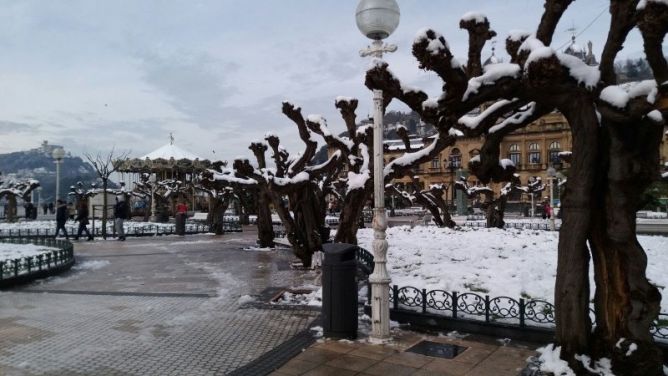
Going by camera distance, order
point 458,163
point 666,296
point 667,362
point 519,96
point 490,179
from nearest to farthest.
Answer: point 519,96 < point 667,362 < point 490,179 < point 666,296 < point 458,163

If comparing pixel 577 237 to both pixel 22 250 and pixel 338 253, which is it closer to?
pixel 338 253

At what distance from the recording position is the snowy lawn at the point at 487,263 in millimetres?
9078

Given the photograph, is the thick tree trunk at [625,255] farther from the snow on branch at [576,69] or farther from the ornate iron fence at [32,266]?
the ornate iron fence at [32,266]

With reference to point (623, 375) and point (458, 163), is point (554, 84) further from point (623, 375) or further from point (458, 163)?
point (458, 163)

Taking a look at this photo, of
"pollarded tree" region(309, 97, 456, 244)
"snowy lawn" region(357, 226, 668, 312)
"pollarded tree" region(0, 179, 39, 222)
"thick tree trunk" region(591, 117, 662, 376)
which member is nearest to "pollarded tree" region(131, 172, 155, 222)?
"pollarded tree" region(0, 179, 39, 222)

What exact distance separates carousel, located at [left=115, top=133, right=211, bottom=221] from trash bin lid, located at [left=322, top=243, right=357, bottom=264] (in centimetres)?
3432

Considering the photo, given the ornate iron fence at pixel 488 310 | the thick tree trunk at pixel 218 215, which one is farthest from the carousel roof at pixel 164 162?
the ornate iron fence at pixel 488 310

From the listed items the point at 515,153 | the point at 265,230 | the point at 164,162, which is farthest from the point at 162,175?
the point at 515,153

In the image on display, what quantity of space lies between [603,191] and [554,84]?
1.19 metres

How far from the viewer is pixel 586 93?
4.55m

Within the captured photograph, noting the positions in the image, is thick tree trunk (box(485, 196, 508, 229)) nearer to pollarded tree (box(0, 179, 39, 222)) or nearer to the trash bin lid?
the trash bin lid

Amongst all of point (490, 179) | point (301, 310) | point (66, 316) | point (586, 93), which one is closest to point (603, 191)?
point (586, 93)

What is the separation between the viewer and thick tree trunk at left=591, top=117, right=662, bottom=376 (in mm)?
4480

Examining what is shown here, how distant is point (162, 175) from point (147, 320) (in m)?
38.7
